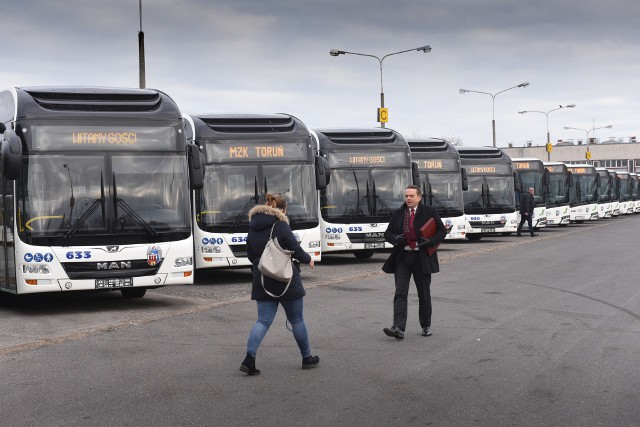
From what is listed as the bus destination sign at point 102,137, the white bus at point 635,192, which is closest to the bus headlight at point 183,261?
the bus destination sign at point 102,137

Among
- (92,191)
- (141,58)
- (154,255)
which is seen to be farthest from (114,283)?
(141,58)

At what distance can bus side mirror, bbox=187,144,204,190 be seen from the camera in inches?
611

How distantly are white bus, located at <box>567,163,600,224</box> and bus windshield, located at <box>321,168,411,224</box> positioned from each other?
969 inches

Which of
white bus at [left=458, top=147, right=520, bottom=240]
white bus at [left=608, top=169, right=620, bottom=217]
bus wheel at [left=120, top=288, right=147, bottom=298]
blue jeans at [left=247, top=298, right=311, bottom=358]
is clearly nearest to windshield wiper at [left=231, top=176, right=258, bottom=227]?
bus wheel at [left=120, top=288, right=147, bottom=298]

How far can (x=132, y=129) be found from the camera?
14.9 meters

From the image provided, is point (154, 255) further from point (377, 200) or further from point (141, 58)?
point (141, 58)

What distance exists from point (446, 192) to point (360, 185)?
6215 mm

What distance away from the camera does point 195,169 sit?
1564 cm

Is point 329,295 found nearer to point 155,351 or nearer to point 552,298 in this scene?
point 552,298

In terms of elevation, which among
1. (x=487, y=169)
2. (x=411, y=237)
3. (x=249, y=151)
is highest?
(x=249, y=151)

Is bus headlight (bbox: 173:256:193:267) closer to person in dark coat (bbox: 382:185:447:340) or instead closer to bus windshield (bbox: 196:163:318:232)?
bus windshield (bbox: 196:163:318:232)

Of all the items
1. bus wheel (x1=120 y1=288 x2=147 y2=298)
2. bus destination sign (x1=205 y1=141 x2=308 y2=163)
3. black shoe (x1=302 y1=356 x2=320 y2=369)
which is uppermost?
bus destination sign (x1=205 y1=141 x2=308 y2=163)

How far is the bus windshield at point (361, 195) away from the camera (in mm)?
23625

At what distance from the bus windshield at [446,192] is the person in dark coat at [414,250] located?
1786 cm
